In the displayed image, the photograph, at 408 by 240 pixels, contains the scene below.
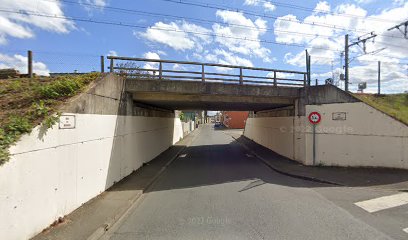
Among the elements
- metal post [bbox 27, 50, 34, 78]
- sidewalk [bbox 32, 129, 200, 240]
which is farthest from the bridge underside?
sidewalk [bbox 32, 129, 200, 240]

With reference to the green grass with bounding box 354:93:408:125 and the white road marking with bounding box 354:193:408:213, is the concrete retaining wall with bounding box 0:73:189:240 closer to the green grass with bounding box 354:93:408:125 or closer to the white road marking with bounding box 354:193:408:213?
the white road marking with bounding box 354:193:408:213

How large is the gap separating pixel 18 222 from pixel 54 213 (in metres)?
1.26

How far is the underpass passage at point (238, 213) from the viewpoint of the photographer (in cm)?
601

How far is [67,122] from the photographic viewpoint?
23.7 ft

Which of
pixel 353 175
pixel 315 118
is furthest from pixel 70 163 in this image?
pixel 315 118

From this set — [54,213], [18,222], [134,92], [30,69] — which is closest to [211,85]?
[134,92]

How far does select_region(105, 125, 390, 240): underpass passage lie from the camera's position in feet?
19.7

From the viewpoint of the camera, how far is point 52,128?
651 centimetres

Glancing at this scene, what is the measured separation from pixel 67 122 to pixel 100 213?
7.68ft

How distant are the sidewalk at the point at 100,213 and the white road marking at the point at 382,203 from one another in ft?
20.7

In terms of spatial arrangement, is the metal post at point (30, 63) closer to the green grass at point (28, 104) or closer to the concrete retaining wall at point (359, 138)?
the green grass at point (28, 104)

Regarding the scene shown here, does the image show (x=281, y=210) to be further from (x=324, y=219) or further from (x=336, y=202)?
(x=336, y=202)

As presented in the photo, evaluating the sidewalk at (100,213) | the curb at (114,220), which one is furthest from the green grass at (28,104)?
the curb at (114,220)

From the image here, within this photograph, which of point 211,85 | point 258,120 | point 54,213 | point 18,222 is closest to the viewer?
point 18,222
